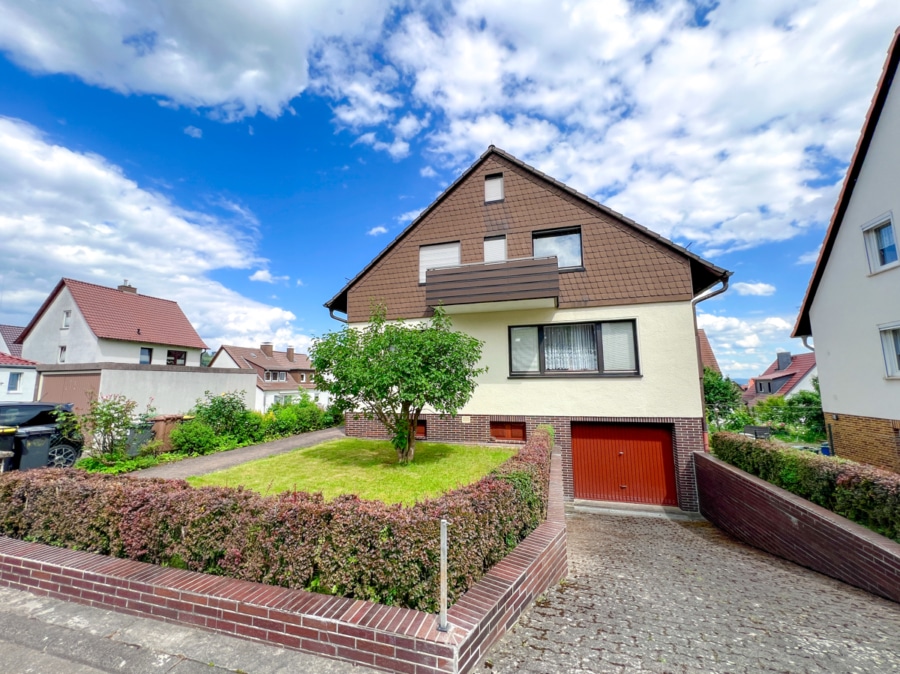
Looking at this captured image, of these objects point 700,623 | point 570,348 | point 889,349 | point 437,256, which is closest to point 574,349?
point 570,348

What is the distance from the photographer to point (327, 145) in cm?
1228

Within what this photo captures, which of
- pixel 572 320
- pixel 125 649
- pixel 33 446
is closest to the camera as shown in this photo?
pixel 125 649

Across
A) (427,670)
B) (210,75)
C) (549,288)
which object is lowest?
(427,670)

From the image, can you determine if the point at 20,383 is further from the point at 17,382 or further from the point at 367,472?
the point at 367,472

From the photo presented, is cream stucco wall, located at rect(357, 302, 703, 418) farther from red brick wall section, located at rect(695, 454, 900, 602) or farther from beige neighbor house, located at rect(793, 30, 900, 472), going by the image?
beige neighbor house, located at rect(793, 30, 900, 472)

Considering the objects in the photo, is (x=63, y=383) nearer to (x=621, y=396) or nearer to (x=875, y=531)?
(x=621, y=396)

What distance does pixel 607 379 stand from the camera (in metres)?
10.3

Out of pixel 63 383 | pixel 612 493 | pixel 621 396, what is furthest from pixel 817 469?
pixel 63 383

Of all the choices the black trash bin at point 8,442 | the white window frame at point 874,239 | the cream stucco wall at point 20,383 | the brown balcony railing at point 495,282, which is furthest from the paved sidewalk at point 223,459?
the white window frame at point 874,239

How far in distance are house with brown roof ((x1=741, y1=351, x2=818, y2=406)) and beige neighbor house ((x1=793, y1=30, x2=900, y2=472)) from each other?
21263 millimetres

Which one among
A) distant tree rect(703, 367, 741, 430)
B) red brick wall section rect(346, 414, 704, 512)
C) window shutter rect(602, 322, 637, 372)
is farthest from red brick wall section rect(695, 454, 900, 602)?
distant tree rect(703, 367, 741, 430)

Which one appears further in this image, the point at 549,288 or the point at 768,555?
the point at 549,288

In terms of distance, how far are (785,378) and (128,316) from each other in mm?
57809

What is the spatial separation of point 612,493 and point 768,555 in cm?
407
